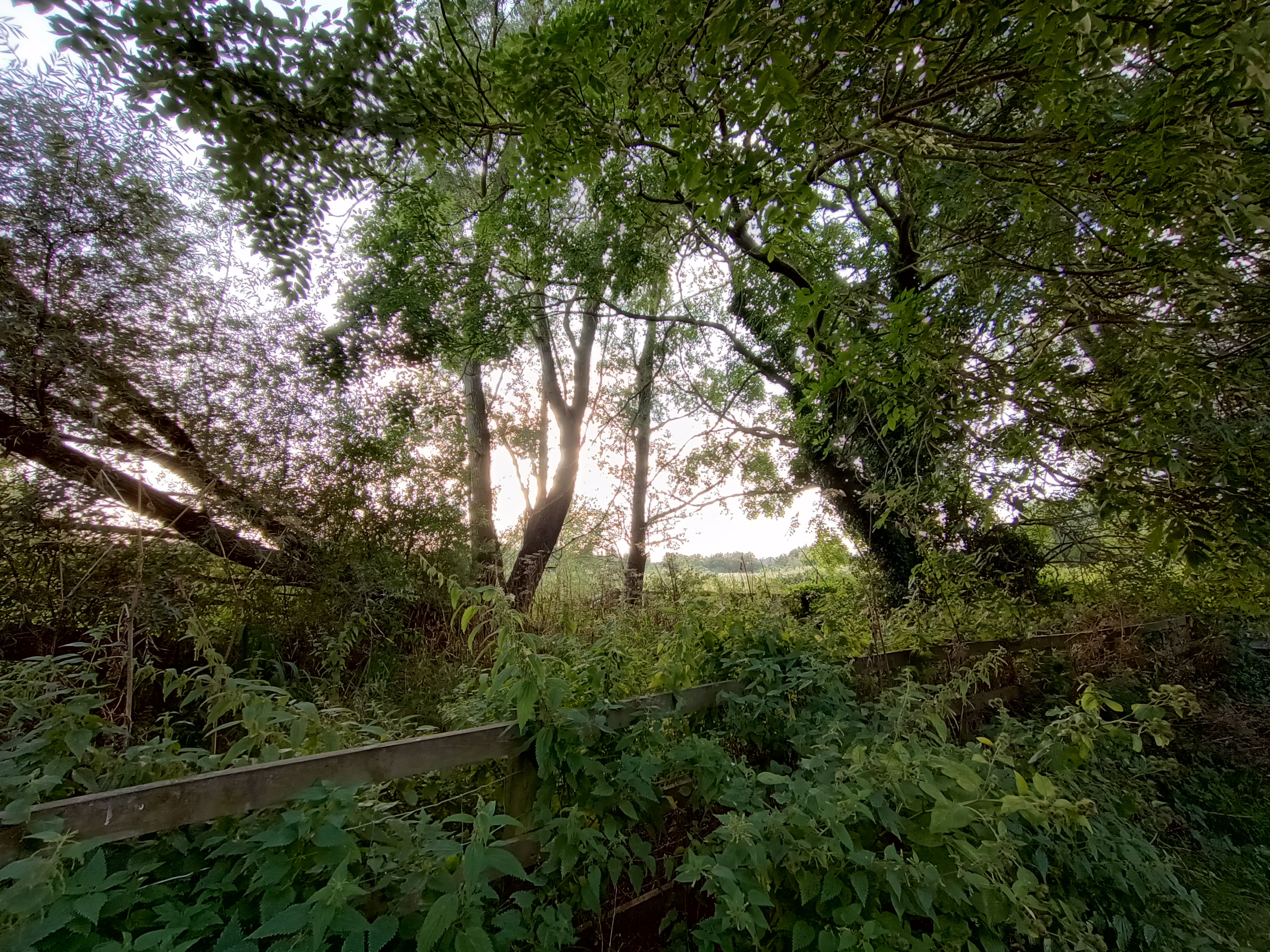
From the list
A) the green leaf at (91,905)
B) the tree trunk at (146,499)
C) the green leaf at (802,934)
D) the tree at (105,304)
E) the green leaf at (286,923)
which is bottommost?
the green leaf at (802,934)

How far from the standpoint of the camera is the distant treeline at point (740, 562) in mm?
6168

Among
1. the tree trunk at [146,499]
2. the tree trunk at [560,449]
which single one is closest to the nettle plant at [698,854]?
the tree trunk at [146,499]

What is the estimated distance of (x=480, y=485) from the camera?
24.9 feet

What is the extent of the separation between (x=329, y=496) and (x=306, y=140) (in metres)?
3.89

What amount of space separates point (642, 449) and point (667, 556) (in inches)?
242

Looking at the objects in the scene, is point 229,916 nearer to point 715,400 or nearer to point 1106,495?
point 1106,495

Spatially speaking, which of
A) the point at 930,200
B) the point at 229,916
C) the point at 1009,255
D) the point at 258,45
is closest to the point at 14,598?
the point at 229,916

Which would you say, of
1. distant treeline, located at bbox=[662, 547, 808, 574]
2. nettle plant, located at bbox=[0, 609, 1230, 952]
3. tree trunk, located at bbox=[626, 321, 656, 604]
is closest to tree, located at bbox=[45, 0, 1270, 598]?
nettle plant, located at bbox=[0, 609, 1230, 952]

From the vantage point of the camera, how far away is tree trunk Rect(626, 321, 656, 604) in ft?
33.4

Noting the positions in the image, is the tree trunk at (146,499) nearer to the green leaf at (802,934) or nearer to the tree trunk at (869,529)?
the green leaf at (802,934)

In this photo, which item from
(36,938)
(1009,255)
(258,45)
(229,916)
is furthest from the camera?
(1009,255)

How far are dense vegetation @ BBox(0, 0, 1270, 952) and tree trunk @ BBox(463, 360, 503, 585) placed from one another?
2.67ft

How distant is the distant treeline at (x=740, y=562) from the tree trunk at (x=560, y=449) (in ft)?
7.29

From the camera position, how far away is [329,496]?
490 centimetres
